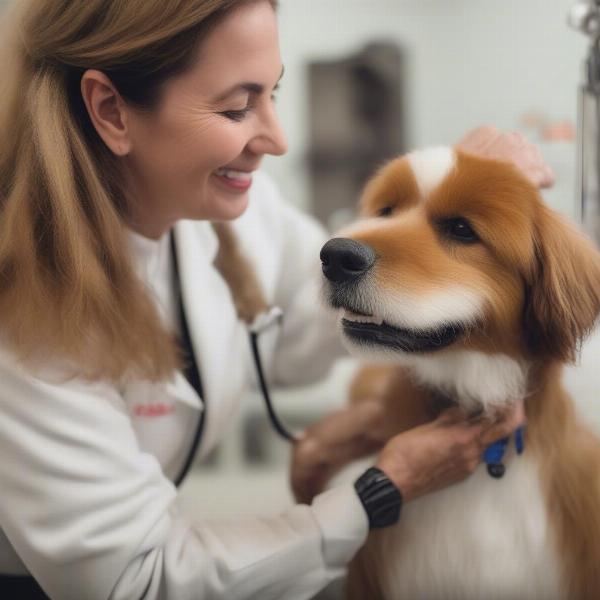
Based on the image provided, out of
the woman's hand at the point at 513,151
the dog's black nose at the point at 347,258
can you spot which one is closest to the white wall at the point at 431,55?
the woman's hand at the point at 513,151

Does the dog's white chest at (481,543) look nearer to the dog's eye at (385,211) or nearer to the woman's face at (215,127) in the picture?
the dog's eye at (385,211)

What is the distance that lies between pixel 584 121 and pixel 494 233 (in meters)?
0.36

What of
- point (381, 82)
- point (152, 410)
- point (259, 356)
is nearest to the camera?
point (152, 410)

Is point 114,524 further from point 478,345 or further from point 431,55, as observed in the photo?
point 431,55

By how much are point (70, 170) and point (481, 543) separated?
2.19ft

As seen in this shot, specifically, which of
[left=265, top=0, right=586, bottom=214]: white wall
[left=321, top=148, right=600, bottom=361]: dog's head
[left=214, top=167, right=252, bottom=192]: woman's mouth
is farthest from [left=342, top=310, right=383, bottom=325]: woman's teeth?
[left=265, top=0, right=586, bottom=214]: white wall

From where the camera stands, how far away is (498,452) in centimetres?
91

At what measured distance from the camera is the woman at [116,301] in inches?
32.1

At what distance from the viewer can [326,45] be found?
8.13 feet

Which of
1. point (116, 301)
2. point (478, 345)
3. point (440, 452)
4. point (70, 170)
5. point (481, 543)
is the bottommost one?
point (481, 543)

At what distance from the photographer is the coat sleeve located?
0.81 meters

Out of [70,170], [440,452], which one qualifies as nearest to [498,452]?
[440,452]

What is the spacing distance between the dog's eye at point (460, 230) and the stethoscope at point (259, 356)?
0.38 meters

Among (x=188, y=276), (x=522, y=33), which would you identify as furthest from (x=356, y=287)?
(x=522, y=33)
